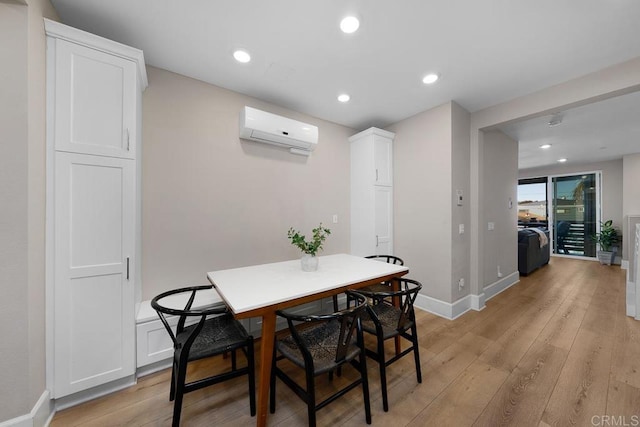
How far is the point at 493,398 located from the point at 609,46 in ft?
9.32

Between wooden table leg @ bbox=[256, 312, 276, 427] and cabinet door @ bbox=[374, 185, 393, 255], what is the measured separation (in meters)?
2.19

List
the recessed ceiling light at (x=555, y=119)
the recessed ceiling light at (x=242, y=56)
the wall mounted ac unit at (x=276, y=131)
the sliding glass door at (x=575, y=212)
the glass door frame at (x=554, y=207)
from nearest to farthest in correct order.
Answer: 1. the recessed ceiling light at (x=242, y=56)
2. the wall mounted ac unit at (x=276, y=131)
3. the recessed ceiling light at (x=555, y=119)
4. the glass door frame at (x=554, y=207)
5. the sliding glass door at (x=575, y=212)

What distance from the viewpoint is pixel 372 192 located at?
11.0 ft

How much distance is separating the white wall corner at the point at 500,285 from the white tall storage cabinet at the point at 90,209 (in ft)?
13.8

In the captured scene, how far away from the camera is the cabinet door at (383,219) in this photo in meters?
3.37

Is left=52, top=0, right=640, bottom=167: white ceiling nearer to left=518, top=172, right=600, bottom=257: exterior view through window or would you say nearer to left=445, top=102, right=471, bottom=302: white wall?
left=445, top=102, right=471, bottom=302: white wall

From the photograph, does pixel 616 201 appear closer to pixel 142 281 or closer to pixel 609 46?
pixel 609 46

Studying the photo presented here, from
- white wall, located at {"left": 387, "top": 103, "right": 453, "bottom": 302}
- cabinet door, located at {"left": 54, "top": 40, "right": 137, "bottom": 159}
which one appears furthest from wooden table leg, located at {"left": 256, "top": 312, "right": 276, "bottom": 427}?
white wall, located at {"left": 387, "top": 103, "right": 453, "bottom": 302}

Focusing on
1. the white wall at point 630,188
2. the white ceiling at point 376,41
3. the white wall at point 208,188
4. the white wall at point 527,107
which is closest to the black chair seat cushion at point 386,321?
the white wall at point 208,188

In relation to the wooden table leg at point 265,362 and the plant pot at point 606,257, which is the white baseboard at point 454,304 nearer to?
the wooden table leg at point 265,362

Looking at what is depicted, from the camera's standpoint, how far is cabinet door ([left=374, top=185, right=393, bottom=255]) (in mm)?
3369

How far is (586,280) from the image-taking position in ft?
14.5

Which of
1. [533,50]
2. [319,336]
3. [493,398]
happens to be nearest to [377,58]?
[533,50]

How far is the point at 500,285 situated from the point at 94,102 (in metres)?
5.25
